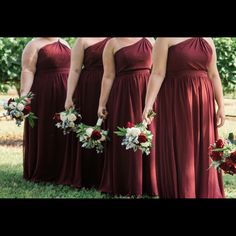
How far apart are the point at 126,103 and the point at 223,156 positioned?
108 centimetres

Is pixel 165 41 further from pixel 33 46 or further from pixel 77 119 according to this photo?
pixel 33 46

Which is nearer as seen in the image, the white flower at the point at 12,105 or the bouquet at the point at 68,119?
the bouquet at the point at 68,119

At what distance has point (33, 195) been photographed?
6.21 meters

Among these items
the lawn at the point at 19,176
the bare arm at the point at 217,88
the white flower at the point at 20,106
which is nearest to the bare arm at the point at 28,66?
the lawn at the point at 19,176

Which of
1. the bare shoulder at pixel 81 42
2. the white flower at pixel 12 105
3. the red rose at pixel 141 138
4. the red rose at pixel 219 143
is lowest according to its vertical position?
the red rose at pixel 219 143

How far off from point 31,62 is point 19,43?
29 centimetres

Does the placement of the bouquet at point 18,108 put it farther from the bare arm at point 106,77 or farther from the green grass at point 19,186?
the bare arm at point 106,77

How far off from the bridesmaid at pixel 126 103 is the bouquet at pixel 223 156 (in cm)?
86

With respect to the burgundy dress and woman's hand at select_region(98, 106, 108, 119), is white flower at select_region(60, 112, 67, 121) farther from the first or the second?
the burgundy dress

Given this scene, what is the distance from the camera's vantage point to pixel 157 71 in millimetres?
5402

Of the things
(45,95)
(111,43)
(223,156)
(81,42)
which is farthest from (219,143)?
(45,95)

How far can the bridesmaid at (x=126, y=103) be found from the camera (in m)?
5.89
